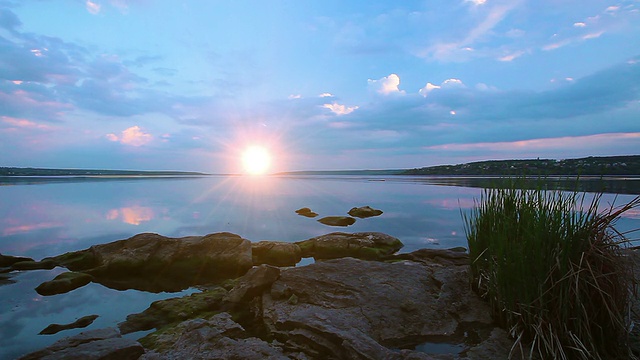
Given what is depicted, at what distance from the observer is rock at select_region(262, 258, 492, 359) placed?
21.9 feet

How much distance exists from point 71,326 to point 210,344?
18.3 ft

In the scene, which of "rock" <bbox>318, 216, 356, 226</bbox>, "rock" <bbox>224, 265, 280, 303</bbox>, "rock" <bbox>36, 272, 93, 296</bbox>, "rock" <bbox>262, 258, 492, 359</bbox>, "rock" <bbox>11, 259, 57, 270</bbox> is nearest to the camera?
"rock" <bbox>262, 258, 492, 359</bbox>

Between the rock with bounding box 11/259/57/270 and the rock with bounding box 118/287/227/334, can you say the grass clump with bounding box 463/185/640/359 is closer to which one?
the rock with bounding box 118/287/227/334

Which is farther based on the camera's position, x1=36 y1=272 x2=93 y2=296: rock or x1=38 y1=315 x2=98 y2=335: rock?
x1=36 y1=272 x2=93 y2=296: rock

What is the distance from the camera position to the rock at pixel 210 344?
20.2ft

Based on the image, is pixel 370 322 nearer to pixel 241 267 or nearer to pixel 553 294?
pixel 553 294

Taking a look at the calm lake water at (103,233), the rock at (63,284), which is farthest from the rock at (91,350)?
the rock at (63,284)

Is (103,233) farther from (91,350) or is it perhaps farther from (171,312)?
(91,350)

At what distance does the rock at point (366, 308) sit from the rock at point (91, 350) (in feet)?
9.40

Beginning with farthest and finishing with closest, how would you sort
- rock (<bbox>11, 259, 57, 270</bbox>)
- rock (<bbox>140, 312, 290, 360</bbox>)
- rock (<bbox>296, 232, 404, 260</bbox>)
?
rock (<bbox>296, 232, 404, 260</bbox>), rock (<bbox>11, 259, 57, 270</bbox>), rock (<bbox>140, 312, 290, 360</bbox>)

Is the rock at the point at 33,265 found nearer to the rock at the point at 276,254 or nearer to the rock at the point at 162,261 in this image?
the rock at the point at 162,261

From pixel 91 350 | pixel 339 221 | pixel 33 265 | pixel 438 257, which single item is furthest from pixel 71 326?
pixel 339 221

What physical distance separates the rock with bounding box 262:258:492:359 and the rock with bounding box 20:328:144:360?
286cm

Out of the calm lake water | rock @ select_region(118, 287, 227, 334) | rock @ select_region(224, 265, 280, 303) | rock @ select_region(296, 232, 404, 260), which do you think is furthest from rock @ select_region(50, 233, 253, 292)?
rock @ select_region(224, 265, 280, 303)
